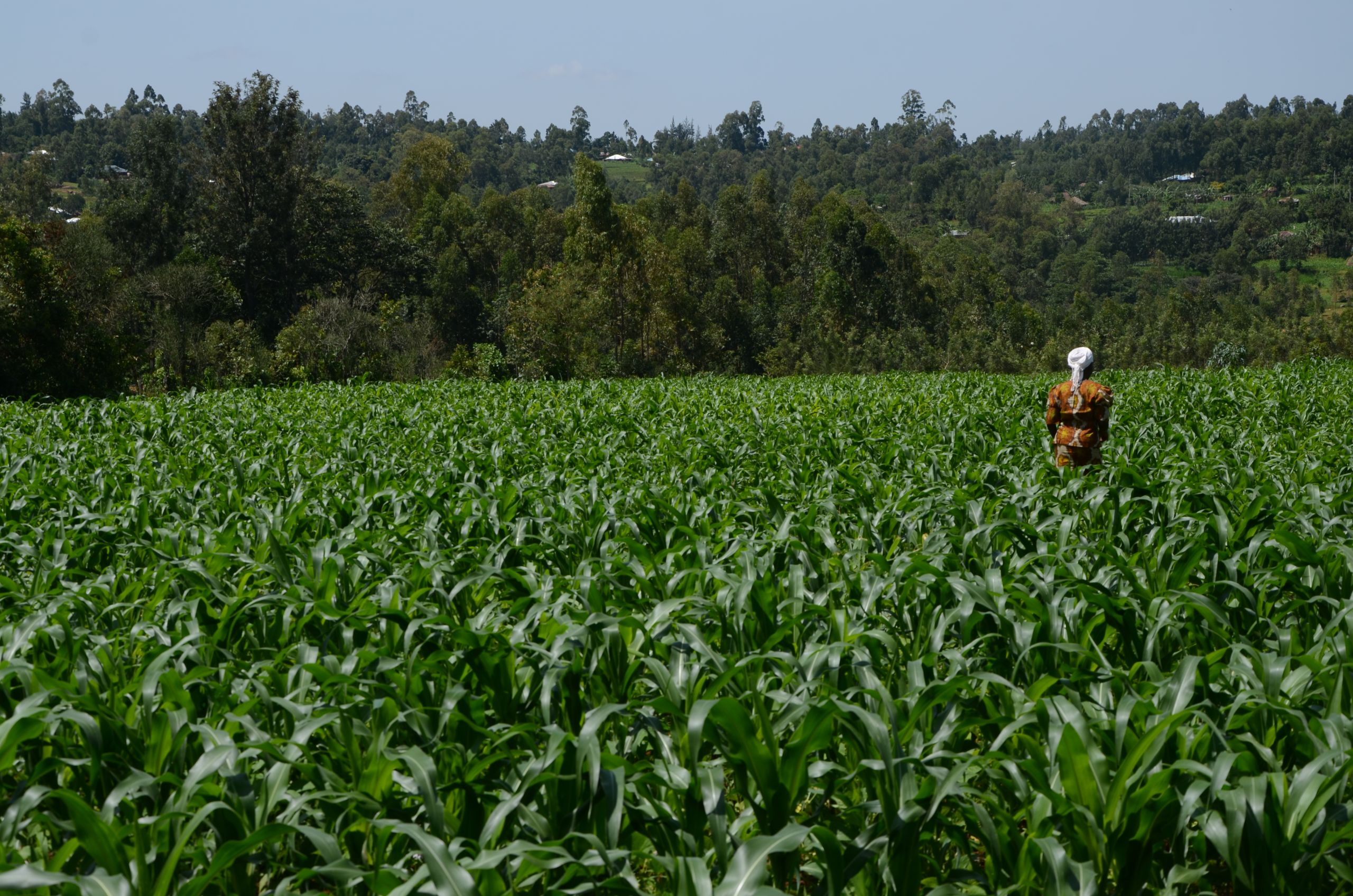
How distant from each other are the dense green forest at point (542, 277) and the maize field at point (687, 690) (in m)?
24.3

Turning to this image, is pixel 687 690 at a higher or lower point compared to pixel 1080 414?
lower

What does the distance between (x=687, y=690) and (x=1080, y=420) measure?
573 cm

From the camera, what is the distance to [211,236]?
48.4 meters

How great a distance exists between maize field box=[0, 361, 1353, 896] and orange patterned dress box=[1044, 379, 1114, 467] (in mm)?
646

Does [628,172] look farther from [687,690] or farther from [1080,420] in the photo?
[687,690]

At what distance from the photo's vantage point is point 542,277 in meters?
42.7

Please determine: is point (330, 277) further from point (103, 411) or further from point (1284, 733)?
point (1284, 733)

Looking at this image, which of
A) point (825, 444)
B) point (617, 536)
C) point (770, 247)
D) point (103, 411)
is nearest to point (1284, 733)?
point (617, 536)

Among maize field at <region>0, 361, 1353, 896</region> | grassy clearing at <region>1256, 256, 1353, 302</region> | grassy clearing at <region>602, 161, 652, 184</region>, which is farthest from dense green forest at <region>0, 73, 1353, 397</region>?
grassy clearing at <region>602, 161, 652, 184</region>

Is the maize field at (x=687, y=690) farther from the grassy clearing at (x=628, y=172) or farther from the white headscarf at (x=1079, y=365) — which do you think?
the grassy clearing at (x=628, y=172)

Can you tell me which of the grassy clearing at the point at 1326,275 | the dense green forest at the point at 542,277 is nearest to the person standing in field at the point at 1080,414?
the dense green forest at the point at 542,277

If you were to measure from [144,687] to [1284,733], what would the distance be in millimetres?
3736

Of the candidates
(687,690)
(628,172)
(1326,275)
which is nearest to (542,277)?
(687,690)

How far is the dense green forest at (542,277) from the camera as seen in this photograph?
3625 cm
